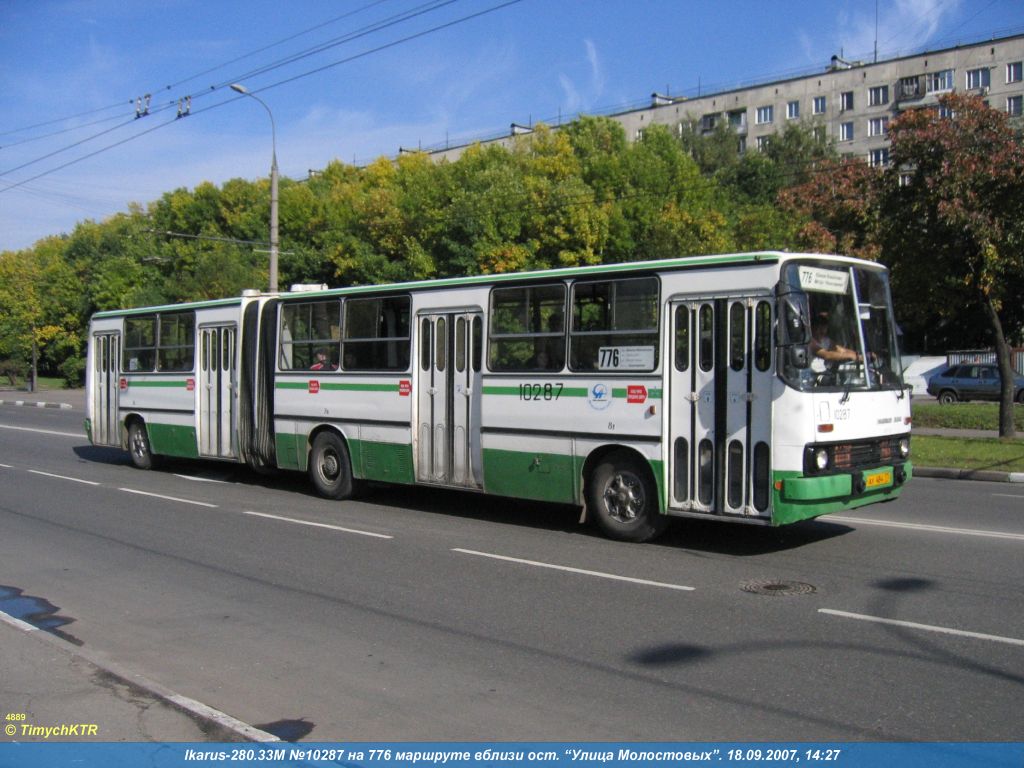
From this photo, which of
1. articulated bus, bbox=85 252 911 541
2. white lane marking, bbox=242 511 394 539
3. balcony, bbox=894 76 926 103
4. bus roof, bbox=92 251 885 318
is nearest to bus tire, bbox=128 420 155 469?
articulated bus, bbox=85 252 911 541

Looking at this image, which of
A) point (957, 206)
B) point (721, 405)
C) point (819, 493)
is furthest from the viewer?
point (957, 206)

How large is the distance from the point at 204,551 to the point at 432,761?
20.3 ft

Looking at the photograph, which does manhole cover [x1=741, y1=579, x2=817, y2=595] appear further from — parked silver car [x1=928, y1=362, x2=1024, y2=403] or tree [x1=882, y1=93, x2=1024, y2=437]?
parked silver car [x1=928, y1=362, x2=1024, y2=403]

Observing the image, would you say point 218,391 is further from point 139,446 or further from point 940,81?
point 940,81

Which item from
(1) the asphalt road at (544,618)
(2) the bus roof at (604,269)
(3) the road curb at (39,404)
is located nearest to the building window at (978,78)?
(3) the road curb at (39,404)

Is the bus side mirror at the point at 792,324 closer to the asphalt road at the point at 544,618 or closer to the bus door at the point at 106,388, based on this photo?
the asphalt road at the point at 544,618

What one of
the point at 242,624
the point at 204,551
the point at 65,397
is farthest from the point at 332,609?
the point at 65,397

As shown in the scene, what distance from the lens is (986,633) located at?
675 cm

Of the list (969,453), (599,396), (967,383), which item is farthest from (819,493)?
(967,383)

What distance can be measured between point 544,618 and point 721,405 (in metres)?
3.20

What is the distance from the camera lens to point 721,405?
377 inches

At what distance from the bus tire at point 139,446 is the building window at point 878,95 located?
2538 inches

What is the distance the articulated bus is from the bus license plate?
0.09ft

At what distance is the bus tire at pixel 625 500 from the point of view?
10297mm
